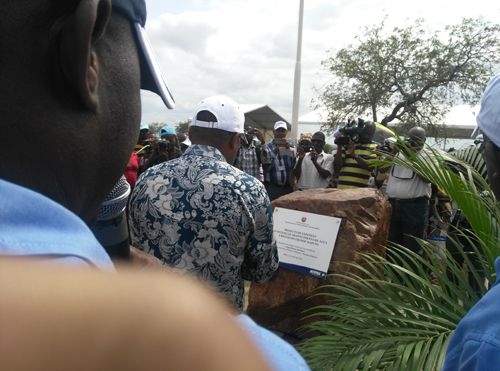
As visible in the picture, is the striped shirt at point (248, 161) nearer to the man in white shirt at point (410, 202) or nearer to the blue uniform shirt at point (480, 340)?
the man in white shirt at point (410, 202)

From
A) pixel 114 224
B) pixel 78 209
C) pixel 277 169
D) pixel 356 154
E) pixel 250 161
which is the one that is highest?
pixel 78 209

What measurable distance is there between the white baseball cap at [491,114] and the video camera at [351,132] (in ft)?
15.4

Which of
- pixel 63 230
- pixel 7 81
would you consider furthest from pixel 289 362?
pixel 7 81

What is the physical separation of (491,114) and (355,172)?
185 inches

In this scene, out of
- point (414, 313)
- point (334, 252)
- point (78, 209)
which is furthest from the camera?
point (334, 252)

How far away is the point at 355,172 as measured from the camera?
5.97 meters

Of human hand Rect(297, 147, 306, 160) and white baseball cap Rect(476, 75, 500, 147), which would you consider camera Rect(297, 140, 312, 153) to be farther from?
white baseball cap Rect(476, 75, 500, 147)

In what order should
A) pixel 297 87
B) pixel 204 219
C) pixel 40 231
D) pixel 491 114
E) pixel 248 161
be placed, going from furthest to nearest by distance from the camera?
pixel 297 87 < pixel 248 161 < pixel 204 219 < pixel 491 114 < pixel 40 231

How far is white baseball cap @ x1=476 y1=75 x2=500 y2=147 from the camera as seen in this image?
1.31 m

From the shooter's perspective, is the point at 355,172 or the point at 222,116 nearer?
the point at 222,116

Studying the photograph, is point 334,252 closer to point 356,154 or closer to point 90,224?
point 356,154

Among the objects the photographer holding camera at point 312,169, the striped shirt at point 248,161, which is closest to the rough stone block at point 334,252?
the striped shirt at point 248,161

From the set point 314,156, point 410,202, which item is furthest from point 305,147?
point 410,202

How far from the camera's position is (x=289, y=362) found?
19.8 inches
